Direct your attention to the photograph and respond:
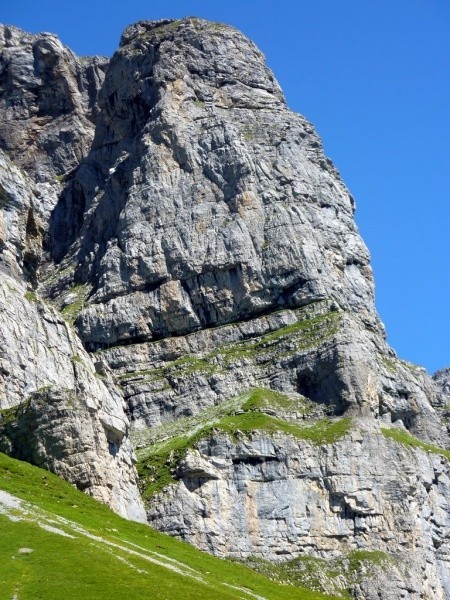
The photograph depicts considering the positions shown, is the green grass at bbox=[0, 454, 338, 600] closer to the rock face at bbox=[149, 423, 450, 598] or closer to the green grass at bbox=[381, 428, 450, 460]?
the rock face at bbox=[149, 423, 450, 598]

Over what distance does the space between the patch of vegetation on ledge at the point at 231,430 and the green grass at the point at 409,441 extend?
638 cm

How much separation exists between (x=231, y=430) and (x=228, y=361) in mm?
22728

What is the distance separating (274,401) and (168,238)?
38854 millimetres

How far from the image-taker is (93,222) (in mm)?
197750

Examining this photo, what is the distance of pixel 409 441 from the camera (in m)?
148

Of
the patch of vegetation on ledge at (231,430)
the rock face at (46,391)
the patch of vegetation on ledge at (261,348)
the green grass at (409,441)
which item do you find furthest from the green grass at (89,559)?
the patch of vegetation on ledge at (261,348)

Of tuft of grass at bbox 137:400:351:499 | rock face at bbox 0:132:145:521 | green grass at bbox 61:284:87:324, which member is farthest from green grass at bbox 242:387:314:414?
green grass at bbox 61:284:87:324

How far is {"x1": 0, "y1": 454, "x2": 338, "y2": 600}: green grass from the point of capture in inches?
2547

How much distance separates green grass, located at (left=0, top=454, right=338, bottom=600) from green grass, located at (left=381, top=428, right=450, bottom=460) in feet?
158

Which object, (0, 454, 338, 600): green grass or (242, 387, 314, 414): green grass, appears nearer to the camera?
(0, 454, 338, 600): green grass

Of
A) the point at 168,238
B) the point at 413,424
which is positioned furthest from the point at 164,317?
the point at 413,424

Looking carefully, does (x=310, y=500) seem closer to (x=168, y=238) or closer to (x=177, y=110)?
(x=168, y=238)

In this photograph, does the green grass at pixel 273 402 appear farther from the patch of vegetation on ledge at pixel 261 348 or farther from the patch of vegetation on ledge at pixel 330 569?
the patch of vegetation on ledge at pixel 330 569

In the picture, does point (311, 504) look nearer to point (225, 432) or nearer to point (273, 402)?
point (225, 432)
